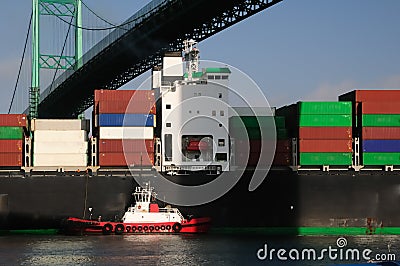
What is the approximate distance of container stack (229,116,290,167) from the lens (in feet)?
126

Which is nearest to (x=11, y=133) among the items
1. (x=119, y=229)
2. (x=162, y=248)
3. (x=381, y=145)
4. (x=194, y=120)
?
(x=119, y=229)

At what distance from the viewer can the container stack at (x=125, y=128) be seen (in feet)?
123

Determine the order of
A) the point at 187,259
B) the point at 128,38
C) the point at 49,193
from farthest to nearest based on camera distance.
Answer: the point at 128,38 < the point at 49,193 < the point at 187,259

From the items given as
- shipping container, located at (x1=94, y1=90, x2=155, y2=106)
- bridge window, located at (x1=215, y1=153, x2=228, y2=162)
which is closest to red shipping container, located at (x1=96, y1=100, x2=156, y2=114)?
shipping container, located at (x1=94, y1=90, x2=155, y2=106)

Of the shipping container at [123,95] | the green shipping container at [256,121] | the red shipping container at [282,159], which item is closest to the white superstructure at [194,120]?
the green shipping container at [256,121]

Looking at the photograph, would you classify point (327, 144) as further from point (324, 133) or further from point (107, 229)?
point (107, 229)

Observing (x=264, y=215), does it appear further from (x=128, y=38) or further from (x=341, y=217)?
(x=128, y=38)

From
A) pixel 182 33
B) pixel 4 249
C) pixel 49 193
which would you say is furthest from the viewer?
pixel 182 33

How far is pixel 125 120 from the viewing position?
3772cm

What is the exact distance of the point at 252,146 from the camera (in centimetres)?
3859

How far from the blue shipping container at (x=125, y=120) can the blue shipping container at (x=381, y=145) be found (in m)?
10.9

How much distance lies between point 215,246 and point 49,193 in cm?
956

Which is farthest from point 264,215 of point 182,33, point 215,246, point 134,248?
point 182,33

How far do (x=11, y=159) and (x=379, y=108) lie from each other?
18630mm
